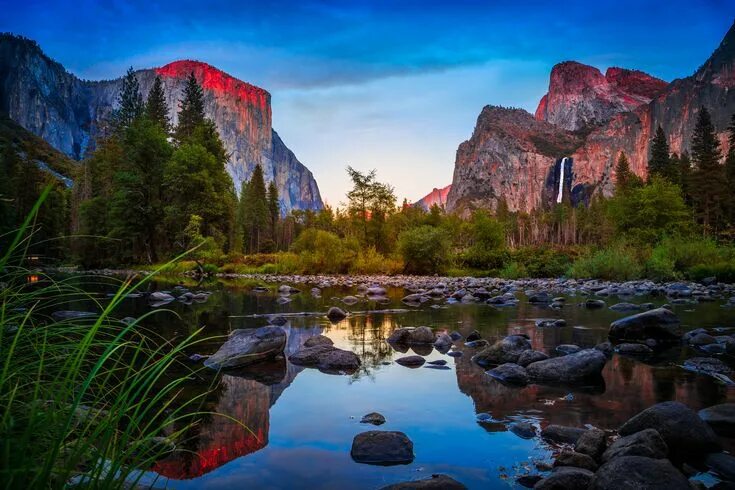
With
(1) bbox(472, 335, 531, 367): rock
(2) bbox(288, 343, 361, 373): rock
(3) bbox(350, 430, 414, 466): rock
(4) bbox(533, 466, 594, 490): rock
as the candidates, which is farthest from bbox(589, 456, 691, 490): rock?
(2) bbox(288, 343, 361, 373): rock

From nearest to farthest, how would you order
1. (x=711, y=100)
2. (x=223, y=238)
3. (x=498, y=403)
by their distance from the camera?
1. (x=498, y=403)
2. (x=223, y=238)
3. (x=711, y=100)

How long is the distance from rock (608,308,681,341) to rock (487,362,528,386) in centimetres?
407

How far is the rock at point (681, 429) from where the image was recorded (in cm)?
445

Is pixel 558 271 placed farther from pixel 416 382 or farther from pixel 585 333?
pixel 416 382

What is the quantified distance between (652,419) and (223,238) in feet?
129

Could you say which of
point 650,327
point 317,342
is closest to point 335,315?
point 317,342

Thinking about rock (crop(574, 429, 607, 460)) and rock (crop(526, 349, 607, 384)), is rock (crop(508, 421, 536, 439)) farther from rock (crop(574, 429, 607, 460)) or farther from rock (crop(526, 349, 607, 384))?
rock (crop(526, 349, 607, 384))

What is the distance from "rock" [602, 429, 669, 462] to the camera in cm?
391

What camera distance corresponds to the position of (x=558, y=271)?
33.1 m

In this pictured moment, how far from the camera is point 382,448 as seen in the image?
4527 mm

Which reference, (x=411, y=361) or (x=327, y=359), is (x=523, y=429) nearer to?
(x=411, y=361)

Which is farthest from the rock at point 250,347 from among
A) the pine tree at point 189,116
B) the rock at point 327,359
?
the pine tree at point 189,116

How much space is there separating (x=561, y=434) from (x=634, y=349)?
5.19 metres

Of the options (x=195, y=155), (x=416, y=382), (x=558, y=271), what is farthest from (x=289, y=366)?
(x=195, y=155)
